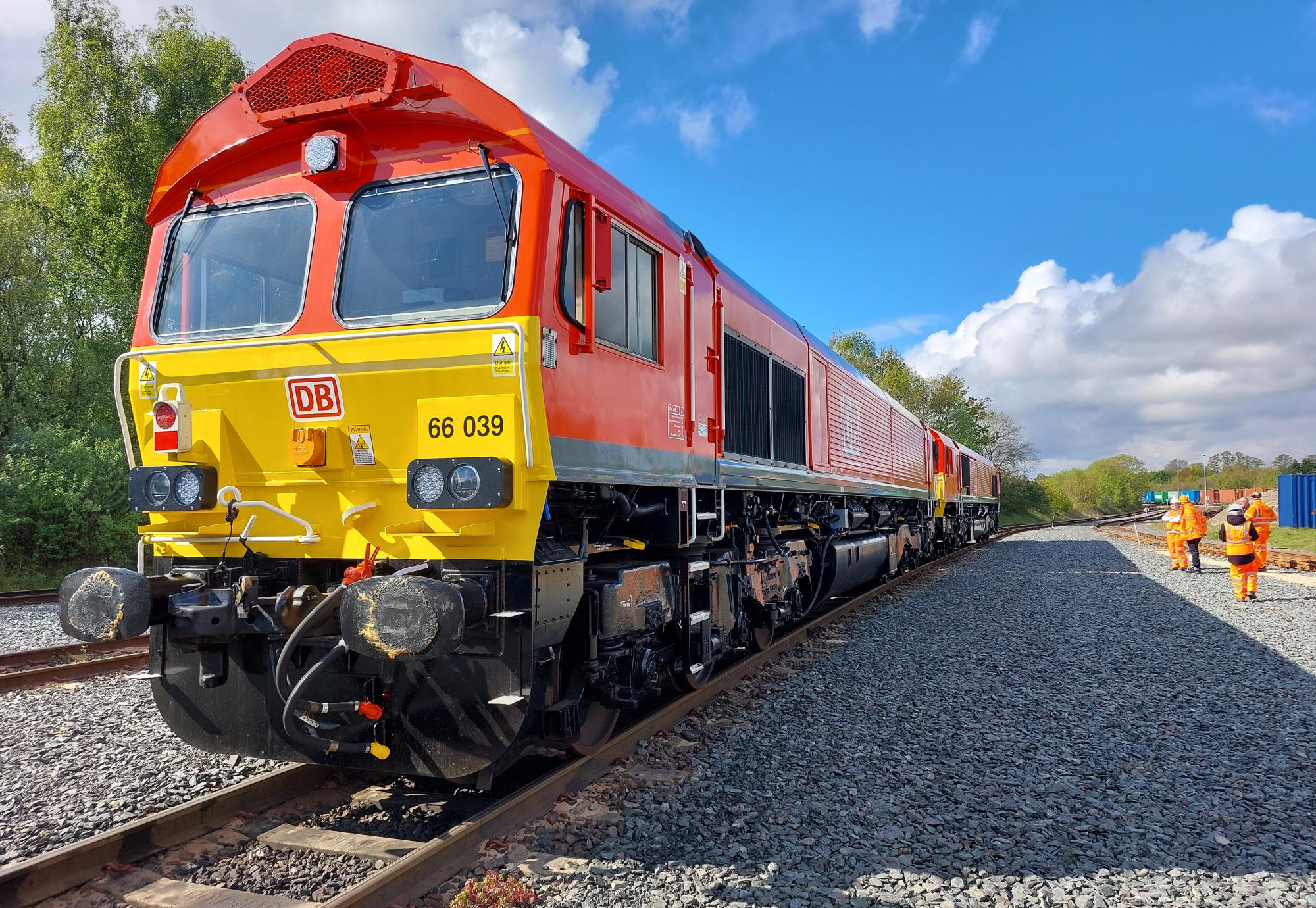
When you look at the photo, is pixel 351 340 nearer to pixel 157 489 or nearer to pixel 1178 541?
pixel 157 489

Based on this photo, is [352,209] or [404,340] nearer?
[404,340]

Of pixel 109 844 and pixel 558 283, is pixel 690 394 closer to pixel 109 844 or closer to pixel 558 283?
pixel 558 283

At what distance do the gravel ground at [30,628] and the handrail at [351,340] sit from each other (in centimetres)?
462

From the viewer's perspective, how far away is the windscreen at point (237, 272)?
4195 mm

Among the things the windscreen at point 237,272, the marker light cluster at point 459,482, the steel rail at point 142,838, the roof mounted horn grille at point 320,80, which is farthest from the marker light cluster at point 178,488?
the roof mounted horn grille at point 320,80

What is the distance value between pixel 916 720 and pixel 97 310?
76.0ft

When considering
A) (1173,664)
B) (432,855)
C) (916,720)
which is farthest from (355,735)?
(1173,664)

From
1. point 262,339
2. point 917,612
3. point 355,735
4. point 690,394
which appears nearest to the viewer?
point 355,735

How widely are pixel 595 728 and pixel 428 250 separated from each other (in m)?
2.77

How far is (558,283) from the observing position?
12.9 ft

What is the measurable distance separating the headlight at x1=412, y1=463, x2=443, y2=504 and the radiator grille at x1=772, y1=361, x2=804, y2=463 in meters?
4.40

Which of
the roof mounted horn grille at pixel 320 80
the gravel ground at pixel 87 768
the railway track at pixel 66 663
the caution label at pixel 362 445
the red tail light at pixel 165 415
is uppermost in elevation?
the roof mounted horn grille at pixel 320 80

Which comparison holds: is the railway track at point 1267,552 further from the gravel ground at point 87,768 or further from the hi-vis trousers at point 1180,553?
the gravel ground at point 87,768

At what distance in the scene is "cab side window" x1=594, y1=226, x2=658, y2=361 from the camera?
4.43 metres
